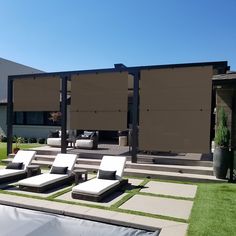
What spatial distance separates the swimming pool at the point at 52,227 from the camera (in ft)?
19.9

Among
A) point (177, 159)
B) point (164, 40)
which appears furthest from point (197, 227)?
point (164, 40)

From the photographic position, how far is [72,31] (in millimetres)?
16141

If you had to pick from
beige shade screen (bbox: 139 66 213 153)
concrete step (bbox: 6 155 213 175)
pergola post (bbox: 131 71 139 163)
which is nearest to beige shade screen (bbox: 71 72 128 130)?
pergola post (bbox: 131 71 139 163)

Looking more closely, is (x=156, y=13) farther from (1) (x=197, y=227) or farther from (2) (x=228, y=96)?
(1) (x=197, y=227)

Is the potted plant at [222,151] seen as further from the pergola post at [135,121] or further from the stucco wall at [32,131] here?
the stucco wall at [32,131]

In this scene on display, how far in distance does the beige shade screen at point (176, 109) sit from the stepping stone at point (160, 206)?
13.3 feet

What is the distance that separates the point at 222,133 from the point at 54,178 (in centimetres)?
639

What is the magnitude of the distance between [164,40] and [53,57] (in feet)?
30.5

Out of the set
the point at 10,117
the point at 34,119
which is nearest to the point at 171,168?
the point at 10,117

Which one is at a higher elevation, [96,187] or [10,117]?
[10,117]

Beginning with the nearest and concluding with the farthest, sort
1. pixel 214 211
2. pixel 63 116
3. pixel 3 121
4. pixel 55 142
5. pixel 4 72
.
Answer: pixel 214 211 < pixel 63 116 < pixel 55 142 < pixel 3 121 < pixel 4 72

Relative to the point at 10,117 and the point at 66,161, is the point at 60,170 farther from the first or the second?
the point at 10,117

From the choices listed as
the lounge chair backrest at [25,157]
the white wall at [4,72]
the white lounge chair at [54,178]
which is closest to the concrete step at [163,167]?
the lounge chair backrest at [25,157]

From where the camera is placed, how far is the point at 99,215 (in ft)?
21.7
